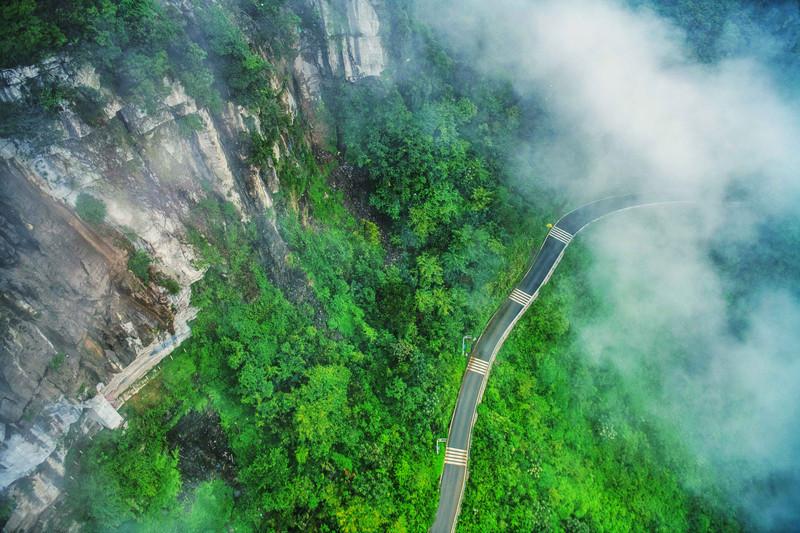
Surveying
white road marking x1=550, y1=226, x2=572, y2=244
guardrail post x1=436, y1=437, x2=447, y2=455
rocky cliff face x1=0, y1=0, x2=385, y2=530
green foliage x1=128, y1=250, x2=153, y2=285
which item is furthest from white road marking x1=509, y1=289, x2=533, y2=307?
green foliage x1=128, y1=250, x2=153, y2=285

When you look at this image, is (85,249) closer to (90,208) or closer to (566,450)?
(90,208)

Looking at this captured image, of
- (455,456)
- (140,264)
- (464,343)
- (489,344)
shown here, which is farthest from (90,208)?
(489,344)

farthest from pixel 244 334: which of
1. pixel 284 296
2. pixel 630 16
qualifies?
pixel 630 16

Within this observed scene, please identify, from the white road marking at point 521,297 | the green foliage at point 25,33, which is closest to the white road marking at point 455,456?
the white road marking at point 521,297

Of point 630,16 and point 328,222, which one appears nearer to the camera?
point 328,222

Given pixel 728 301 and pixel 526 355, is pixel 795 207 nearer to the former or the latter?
pixel 728 301
